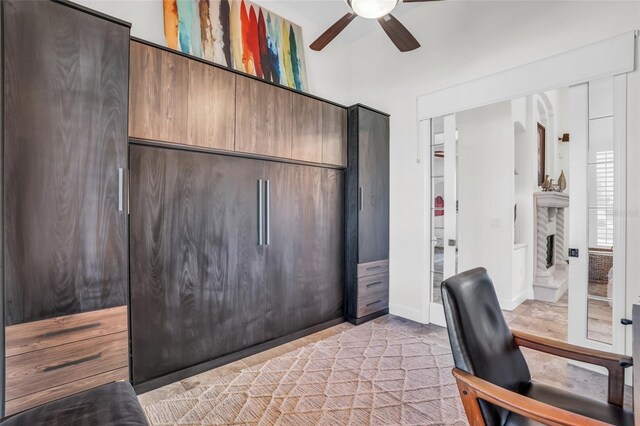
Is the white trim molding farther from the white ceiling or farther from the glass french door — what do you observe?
the white ceiling

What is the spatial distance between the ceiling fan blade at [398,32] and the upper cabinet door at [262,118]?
102 cm

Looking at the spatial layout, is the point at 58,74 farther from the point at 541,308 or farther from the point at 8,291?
the point at 541,308

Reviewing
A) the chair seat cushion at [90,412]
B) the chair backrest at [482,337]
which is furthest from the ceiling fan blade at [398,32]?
the chair seat cushion at [90,412]

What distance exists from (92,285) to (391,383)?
2.12 metres

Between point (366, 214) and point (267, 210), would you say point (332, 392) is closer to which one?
point (267, 210)

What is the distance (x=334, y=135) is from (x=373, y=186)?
0.74 m

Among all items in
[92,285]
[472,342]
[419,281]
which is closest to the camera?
[472,342]

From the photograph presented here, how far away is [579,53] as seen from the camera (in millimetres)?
2543

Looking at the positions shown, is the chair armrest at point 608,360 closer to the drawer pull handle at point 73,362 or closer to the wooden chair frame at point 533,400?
the wooden chair frame at point 533,400

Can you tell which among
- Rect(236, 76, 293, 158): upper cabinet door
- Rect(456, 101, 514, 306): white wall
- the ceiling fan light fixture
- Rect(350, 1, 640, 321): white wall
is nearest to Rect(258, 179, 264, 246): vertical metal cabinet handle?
Rect(236, 76, 293, 158): upper cabinet door

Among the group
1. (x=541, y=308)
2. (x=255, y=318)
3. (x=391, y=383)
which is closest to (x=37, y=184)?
(x=255, y=318)

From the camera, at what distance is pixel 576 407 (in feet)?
4.34

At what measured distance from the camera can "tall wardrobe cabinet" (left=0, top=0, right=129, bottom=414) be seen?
5.41 ft

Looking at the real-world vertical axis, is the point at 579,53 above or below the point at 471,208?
above
